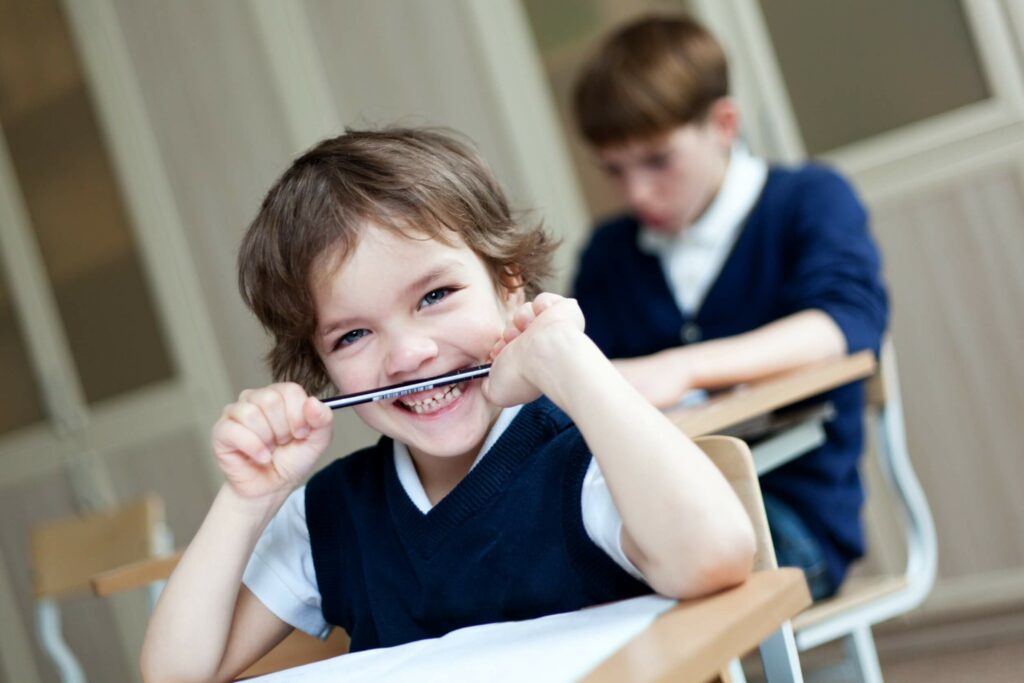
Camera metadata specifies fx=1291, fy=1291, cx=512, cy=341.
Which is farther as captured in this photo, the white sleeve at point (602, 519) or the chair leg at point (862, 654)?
the chair leg at point (862, 654)

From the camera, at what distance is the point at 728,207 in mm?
2223

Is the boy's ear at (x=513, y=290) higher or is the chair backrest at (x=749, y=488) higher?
the boy's ear at (x=513, y=290)

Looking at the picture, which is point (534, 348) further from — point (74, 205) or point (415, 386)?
point (74, 205)

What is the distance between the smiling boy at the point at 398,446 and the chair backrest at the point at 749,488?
0.09m

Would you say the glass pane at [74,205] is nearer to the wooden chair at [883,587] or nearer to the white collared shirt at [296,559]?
the wooden chair at [883,587]

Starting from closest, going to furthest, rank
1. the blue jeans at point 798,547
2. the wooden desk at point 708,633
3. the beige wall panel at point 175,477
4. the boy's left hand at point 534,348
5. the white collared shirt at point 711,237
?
the wooden desk at point 708,633
the boy's left hand at point 534,348
the blue jeans at point 798,547
the white collared shirt at point 711,237
the beige wall panel at point 175,477

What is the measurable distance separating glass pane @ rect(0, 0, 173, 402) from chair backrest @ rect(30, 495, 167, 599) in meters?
1.45

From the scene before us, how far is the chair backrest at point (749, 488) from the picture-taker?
2.94 feet

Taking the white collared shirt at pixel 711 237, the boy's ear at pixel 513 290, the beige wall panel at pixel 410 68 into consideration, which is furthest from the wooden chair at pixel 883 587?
the beige wall panel at pixel 410 68

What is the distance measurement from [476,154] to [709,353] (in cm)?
72

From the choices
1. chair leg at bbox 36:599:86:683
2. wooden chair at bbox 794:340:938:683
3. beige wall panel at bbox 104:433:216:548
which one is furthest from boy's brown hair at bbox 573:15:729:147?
beige wall panel at bbox 104:433:216:548

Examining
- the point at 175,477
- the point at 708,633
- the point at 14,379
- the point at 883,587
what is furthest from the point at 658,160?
the point at 14,379

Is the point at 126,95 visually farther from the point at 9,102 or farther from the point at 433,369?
the point at 433,369

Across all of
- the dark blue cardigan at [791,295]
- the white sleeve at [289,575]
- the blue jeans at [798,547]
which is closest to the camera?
the white sleeve at [289,575]
